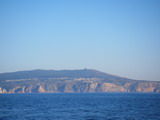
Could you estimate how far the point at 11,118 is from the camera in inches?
2020

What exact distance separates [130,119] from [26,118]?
17.6 m

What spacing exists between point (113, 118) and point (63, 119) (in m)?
8.49

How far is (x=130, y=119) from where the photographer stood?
49969 millimetres

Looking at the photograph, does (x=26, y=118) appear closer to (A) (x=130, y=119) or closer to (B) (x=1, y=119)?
(B) (x=1, y=119)

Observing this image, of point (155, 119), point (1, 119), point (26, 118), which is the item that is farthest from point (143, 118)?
point (1, 119)

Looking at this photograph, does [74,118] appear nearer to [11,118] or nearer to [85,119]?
[85,119]

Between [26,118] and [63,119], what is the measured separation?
6.46 metres

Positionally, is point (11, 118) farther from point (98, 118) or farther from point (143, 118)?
point (143, 118)

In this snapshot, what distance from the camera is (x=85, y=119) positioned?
166ft

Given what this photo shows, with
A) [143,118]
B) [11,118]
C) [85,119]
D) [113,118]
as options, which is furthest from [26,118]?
[143,118]

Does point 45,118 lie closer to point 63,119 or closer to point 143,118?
point 63,119

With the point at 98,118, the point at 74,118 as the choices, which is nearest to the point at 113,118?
the point at 98,118

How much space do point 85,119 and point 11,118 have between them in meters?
12.5

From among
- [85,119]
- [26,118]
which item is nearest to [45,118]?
[26,118]
